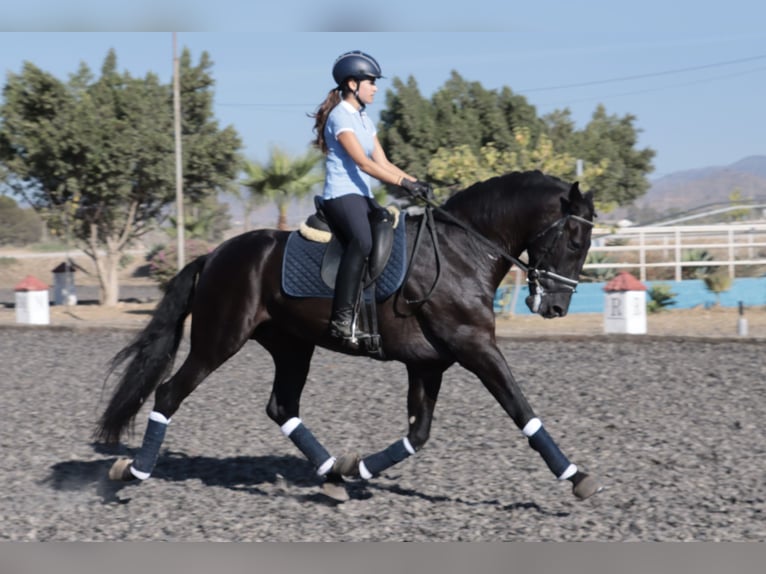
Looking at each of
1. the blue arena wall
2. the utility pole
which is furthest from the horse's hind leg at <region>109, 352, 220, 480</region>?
the utility pole

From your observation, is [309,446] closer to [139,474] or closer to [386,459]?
[386,459]

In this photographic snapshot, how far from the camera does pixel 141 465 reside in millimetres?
6711

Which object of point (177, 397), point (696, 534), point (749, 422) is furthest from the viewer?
point (749, 422)

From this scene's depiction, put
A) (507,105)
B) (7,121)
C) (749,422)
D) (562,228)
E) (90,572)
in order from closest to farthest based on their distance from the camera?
(90,572)
(562,228)
(749,422)
(7,121)
(507,105)

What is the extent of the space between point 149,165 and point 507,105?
31405 mm

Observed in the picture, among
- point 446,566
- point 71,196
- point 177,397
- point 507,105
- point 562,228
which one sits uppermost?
point 507,105

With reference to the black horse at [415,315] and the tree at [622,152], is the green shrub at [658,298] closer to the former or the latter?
the black horse at [415,315]

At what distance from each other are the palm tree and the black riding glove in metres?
21.3

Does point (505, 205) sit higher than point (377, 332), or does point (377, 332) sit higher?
point (505, 205)

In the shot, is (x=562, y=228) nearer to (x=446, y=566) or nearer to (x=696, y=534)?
(x=696, y=534)

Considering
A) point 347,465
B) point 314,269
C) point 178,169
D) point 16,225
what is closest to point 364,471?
point 347,465

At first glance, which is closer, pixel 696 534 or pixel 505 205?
pixel 696 534

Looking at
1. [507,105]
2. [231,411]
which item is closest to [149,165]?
[231,411]

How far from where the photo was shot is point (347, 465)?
6.71 metres
